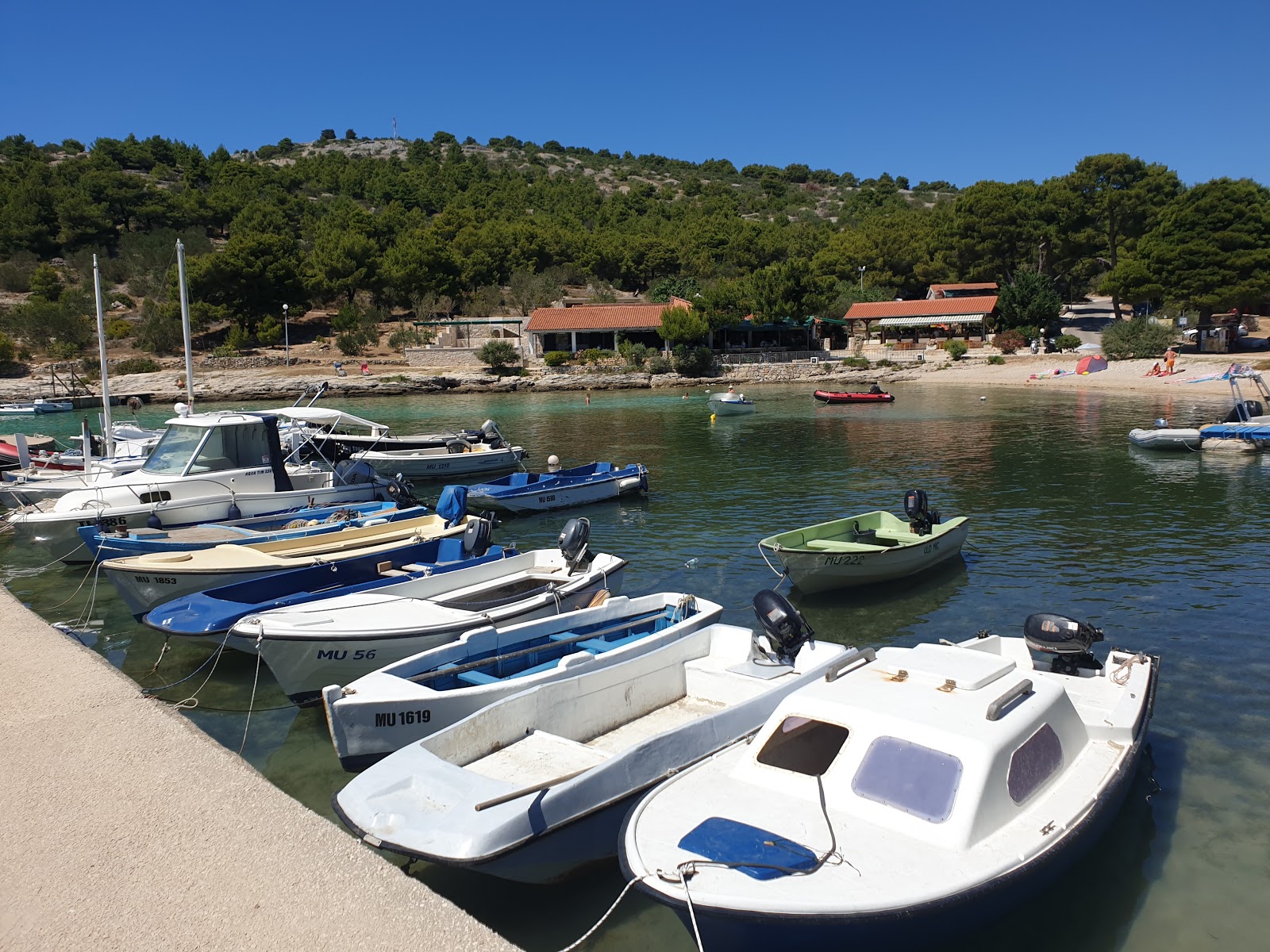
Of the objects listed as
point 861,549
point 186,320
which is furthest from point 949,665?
point 186,320

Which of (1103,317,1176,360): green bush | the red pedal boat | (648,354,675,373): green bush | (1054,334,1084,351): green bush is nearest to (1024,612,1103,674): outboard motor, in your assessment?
the red pedal boat

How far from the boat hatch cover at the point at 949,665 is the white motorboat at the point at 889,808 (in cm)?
2

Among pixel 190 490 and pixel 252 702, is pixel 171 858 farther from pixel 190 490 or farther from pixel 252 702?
pixel 190 490

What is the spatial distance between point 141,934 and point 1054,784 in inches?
255

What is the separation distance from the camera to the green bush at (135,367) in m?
66.0

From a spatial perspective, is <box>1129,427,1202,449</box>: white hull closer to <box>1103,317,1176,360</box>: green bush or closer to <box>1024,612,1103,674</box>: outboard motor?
<box>1024,612,1103,674</box>: outboard motor

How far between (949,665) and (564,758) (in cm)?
344

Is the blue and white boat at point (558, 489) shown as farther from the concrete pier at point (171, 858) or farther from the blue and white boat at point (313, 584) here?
the concrete pier at point (171, 858)

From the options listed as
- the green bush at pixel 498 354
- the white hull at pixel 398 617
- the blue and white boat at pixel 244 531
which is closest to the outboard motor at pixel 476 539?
the white hull at pixel 398 617

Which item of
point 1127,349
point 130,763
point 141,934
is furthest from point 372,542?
point 1127,349

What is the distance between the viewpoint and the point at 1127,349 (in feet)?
198

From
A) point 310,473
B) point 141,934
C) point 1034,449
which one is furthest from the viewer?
point 1034,449

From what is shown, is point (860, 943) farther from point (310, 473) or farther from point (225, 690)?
point (310, 473)

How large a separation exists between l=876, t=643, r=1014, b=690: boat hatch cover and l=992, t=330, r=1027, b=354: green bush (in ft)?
227
